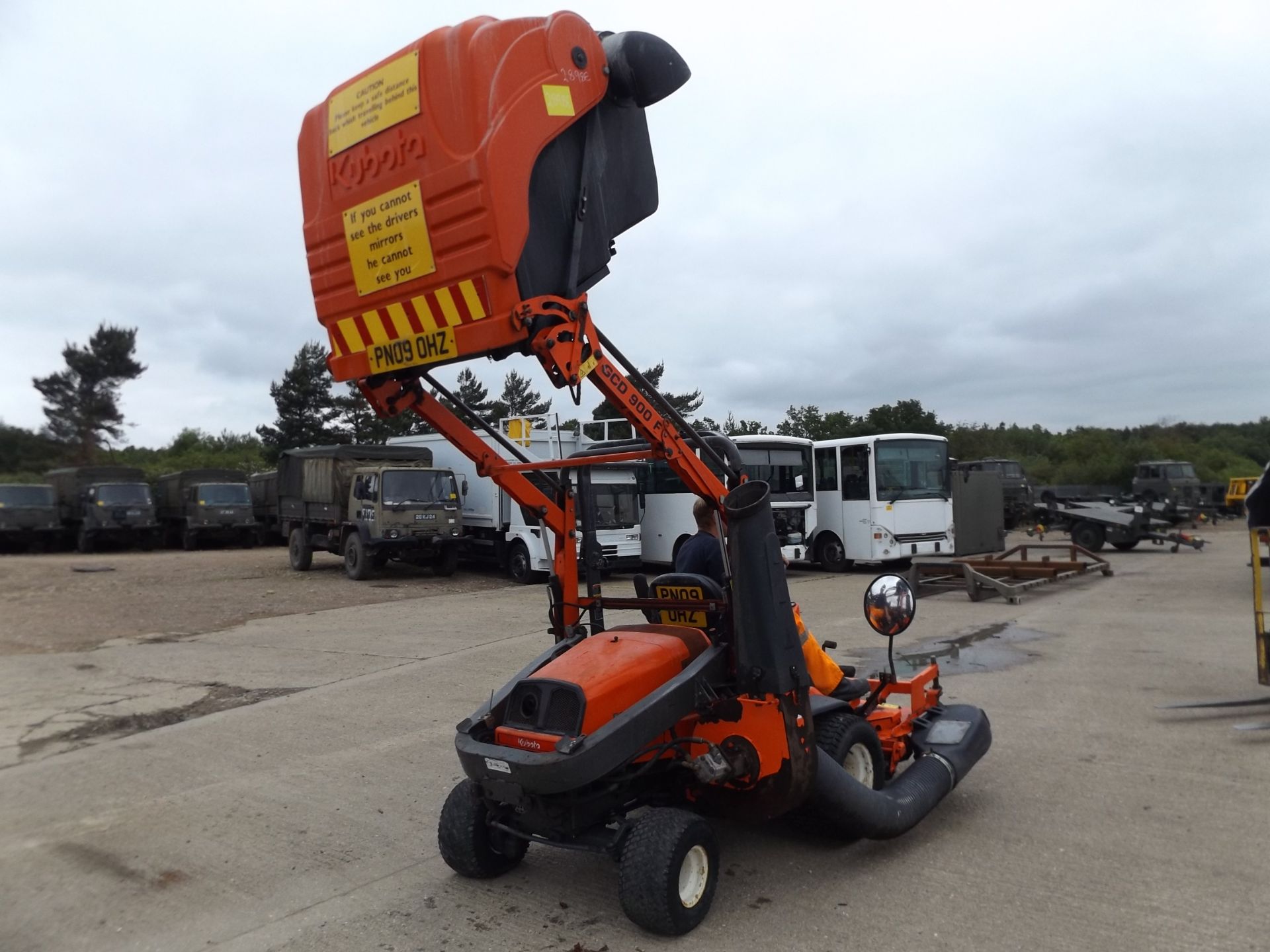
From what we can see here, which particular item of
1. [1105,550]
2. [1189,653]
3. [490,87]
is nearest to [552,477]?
[490,87]

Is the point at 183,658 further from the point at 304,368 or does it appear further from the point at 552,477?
the point at 304,368

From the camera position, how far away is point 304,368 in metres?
51.2

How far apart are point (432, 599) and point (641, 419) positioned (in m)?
13.7

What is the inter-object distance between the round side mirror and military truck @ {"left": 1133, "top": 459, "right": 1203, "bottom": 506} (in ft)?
110

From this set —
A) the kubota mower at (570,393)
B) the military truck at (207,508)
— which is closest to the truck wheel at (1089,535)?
the kubota mower at (570,393)

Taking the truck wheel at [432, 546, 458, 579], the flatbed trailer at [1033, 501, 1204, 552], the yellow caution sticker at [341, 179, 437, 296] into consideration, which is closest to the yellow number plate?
the yellow caution sticker at [341, 179, 437, 296]

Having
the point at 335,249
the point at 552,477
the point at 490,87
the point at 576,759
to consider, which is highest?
→ the point at 490,87

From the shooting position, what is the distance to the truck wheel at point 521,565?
65.3 feet

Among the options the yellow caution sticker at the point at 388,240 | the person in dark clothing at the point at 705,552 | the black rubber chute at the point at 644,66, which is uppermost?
the black rubber chute at the point at 644,66

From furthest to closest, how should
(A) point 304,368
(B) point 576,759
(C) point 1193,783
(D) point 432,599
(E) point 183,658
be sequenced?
(A) point 304,368, (D) point 432,599, (E) point 183,658, (C) point 1193,783, (B) point 576,759

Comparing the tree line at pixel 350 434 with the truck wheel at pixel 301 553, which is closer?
the truck wheel at pixel 301 553

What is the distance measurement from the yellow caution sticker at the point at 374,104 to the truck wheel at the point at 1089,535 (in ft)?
73.8

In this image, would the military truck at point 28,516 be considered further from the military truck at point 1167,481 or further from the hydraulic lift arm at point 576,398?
the military truck at point 1167,481

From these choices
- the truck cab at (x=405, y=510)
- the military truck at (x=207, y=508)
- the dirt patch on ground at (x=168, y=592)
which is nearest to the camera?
the dirt patch on ground at (x=168, y=592)
